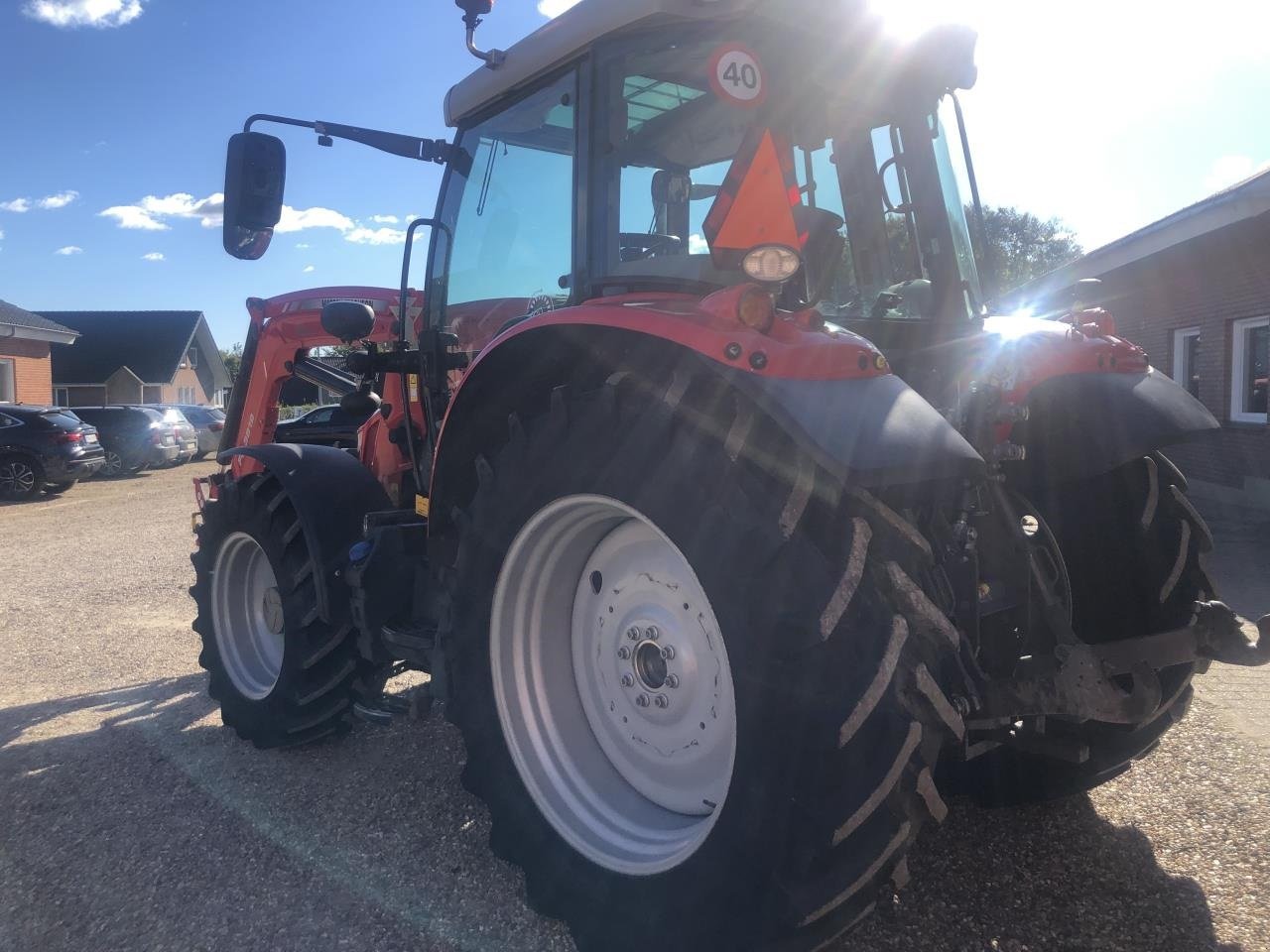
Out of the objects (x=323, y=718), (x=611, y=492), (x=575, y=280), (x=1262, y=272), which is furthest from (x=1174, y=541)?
(x=1262, y=272)

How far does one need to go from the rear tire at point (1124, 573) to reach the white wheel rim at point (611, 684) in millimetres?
1179

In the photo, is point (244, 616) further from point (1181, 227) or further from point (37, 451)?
point (37, 451)

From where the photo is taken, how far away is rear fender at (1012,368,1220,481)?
2.52 meters

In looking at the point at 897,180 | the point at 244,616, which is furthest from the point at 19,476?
the point at 897,180

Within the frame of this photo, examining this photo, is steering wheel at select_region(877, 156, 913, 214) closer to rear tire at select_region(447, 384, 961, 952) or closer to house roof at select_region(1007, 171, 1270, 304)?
rear tire at select_region(447, 384, 961, 952)

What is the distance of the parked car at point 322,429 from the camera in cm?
672

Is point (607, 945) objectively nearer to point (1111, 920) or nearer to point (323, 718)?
point (1111, 920)

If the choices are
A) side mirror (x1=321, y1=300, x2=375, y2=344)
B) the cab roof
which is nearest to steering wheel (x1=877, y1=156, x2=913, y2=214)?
the cab roof

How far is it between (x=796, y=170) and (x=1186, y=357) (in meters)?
10.7

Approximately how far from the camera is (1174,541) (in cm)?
270

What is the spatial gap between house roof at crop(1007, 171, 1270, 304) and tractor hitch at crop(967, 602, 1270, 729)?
194 inches

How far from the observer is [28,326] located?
78.4 feet

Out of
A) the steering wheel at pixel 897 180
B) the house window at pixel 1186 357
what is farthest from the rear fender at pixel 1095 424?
the house window at pixel 1186 357

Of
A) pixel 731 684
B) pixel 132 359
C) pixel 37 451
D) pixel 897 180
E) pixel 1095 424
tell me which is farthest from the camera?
pixel 132 359
